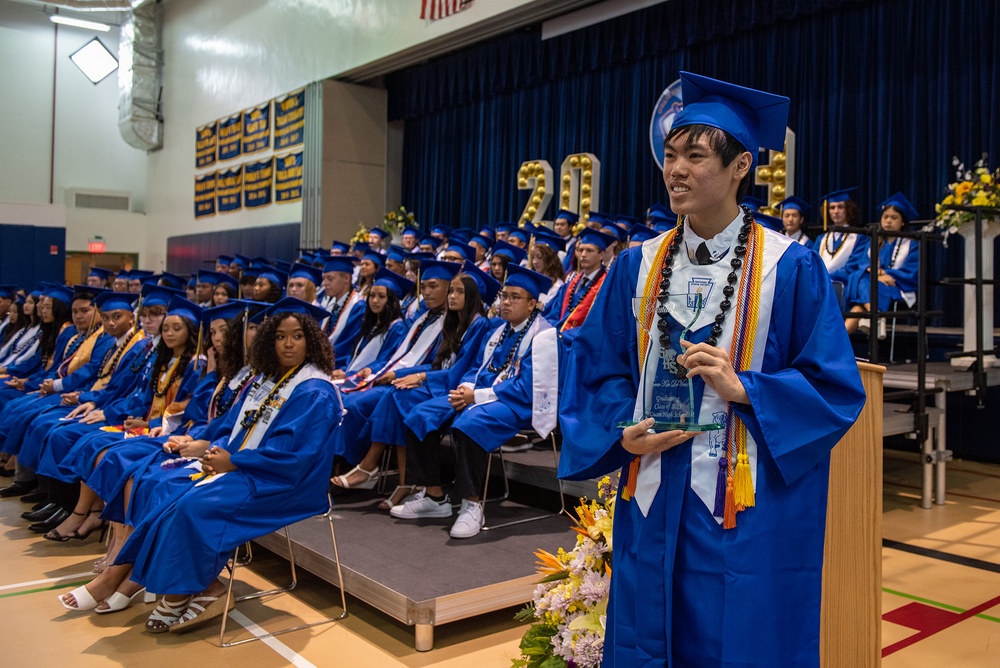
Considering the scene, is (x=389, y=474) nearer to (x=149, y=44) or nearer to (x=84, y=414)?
(x=84, y=414)

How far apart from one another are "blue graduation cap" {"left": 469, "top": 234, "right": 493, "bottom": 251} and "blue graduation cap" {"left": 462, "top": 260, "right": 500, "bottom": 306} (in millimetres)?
3811

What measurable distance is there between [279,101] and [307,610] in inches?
522

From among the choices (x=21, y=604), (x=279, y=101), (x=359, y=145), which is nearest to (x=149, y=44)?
(x=279, y=101)

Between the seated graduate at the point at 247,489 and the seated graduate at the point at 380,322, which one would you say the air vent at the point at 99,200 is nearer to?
the seated graduate at the point at 380,322

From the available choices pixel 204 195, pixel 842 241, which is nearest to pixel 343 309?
pixel 842 241

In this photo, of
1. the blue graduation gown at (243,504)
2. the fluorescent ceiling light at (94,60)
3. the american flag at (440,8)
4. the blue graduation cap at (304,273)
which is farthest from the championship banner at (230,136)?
the blue graduation gown at (243,504)

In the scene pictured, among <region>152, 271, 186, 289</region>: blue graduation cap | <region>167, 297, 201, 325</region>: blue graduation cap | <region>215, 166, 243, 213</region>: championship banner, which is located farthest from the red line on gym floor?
<region>215, 166, 243, 213</region>: championship banner

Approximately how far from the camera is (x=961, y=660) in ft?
10.4

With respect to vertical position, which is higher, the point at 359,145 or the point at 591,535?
the point at 359,145

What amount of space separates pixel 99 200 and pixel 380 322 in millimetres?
16779

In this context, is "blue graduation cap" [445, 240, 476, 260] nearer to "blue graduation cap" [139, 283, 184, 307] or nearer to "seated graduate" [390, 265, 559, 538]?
"blue graduation cap" [139, 283, 184, 307]

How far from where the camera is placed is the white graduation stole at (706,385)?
1.71 meters

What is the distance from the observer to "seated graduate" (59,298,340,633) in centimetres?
342

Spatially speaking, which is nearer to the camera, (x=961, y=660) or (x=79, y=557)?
(x=961, y=660)
